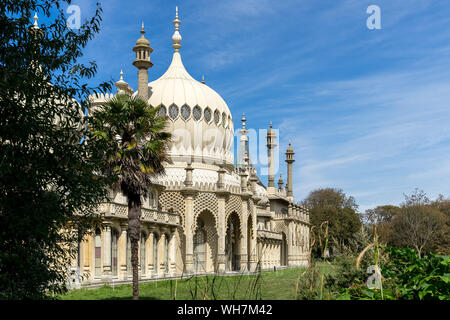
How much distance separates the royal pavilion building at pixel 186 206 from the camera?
33.1m

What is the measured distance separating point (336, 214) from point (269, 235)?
2479cm

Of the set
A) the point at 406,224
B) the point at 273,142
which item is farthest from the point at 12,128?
the point at 273,142

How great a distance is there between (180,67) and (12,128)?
4683 cm

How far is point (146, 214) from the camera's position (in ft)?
123

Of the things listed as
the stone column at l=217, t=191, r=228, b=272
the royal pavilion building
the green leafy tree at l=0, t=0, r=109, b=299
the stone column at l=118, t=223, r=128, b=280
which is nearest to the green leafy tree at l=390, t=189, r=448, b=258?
the royal pavilion building

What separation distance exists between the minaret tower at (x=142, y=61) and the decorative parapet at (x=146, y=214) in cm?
1115

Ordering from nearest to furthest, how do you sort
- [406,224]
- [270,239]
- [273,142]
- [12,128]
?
[12,128], [270,239], [406,224], [273,142]

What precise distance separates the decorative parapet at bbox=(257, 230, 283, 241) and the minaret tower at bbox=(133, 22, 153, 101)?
22279 millimetres

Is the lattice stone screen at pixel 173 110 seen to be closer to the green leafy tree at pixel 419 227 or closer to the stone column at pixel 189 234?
the stone column at pixel 189 234

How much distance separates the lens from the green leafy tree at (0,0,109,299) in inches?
450

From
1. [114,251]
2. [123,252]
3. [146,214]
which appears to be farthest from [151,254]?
[114,251]

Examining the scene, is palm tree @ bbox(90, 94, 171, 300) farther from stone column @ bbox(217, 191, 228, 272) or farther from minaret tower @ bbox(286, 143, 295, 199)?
minaret tower @ bbox(286, 143, 295, 199)

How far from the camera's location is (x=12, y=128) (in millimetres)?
11406
